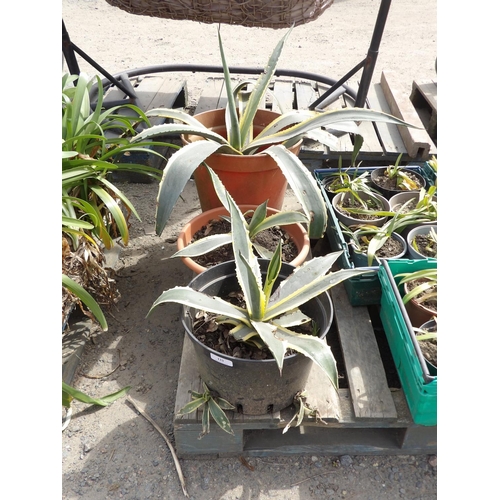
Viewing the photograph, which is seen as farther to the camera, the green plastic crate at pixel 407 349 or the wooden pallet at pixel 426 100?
the wooden pallet at pixel 426 100

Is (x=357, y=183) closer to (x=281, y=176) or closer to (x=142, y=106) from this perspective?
(x=281, y=176)

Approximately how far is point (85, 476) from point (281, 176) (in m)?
1.30

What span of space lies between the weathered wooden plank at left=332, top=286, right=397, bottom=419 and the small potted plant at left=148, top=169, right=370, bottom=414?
0.70 ft

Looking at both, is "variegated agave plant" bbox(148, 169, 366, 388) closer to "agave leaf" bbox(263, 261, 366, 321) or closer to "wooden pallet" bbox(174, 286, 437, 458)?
"agave leaf" bbox(263, 261, 366, 321)

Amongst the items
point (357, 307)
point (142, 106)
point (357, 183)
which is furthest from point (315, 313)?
point (142, 106)

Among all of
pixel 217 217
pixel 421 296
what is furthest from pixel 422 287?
pixel 217 217

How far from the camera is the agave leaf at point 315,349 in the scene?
3.54 feet

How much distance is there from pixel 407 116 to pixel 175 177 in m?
1.71

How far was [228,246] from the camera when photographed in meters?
1.69

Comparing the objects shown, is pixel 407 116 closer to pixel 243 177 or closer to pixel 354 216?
pixel 354 216

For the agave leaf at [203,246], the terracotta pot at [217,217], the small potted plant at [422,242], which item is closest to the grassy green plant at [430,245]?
the small potted plant at [422,242]

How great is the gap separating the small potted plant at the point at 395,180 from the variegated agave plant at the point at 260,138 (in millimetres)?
447

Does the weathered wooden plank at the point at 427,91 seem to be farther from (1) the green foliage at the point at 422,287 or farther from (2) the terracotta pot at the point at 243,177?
(1) the green foliage at the point at 422,287

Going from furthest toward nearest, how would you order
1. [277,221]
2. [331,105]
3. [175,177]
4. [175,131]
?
[331,105]
[175,131]
[277,221]
[175,177]
